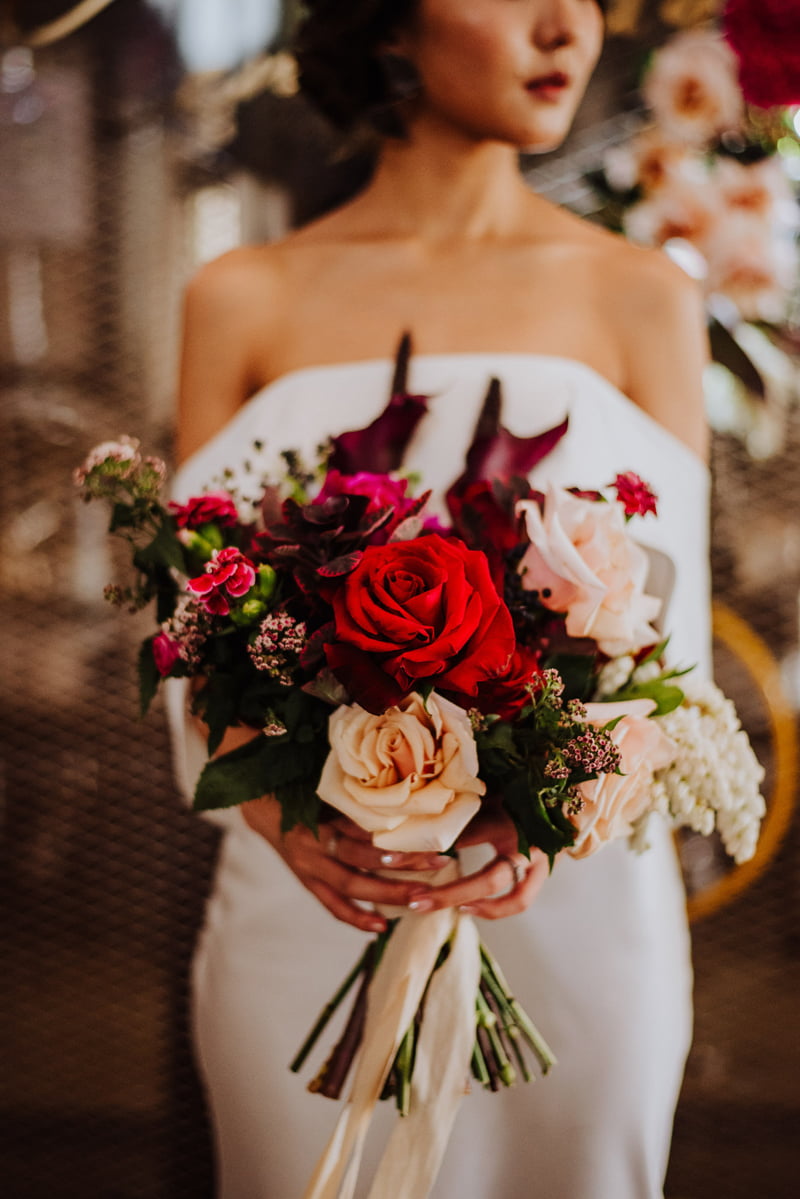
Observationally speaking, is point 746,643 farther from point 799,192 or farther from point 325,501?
point 325,501

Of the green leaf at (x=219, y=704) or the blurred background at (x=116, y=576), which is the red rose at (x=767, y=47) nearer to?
the blurred background at (x=116, y=576)

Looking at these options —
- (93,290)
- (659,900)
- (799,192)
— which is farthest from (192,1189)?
(799,192)

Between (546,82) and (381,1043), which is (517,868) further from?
(546,82)

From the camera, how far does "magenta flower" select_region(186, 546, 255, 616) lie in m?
0.64

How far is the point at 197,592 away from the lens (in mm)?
642

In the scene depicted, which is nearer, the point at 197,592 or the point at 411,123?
the point at 197,592

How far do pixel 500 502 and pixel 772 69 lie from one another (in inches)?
34.2

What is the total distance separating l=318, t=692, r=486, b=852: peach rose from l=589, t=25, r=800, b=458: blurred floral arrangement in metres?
0.95

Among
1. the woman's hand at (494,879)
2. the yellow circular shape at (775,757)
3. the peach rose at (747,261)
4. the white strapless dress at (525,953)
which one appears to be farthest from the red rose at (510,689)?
the yellow circular shape at (775,757)

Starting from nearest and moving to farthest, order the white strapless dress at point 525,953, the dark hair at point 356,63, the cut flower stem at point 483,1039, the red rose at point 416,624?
the red rose at point 416,624 < the cut flower stem at point 483,1039 < the white strapless dress at point 525,953 < the dark hair at point 356,63

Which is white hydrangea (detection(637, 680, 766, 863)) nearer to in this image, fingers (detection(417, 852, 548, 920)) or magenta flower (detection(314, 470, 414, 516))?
fingers (detection(417, 852, 548, 920))

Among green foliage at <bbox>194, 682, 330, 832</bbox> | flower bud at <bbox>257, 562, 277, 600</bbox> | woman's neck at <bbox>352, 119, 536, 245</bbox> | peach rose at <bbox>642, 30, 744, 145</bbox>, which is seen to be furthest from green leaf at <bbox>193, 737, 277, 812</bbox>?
peach rose at <bbox>642, 30, 744, 145</bbox>

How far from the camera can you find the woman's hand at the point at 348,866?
0.78 m

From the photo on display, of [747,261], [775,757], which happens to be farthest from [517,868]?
[775,757]
